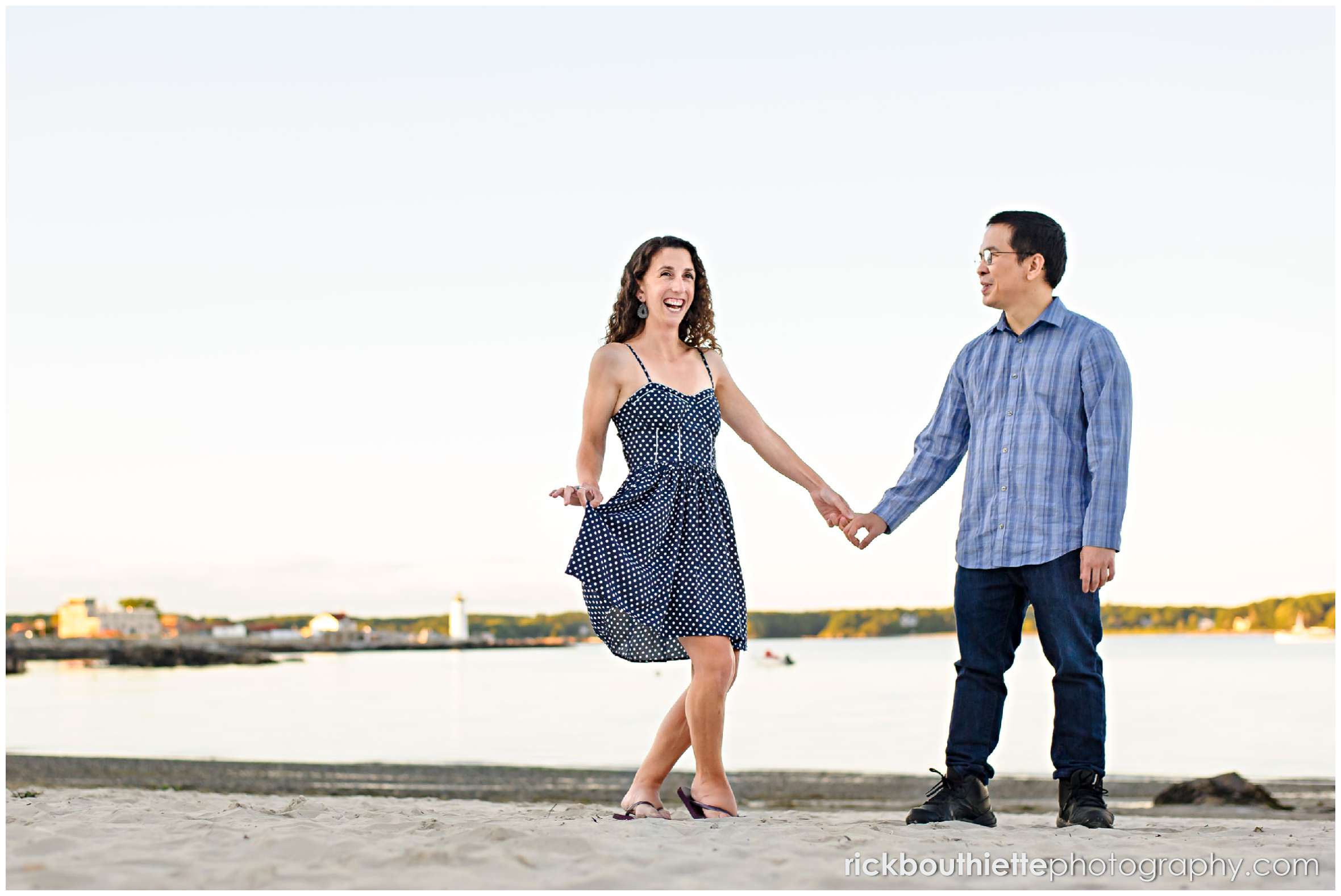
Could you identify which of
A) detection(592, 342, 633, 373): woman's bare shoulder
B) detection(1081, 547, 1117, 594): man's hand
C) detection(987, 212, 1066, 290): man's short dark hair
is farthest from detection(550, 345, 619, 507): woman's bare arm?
detection(1081, 547, 1117, 594): man's hand

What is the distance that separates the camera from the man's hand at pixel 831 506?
16.1 ft

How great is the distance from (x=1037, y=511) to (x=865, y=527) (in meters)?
0.73

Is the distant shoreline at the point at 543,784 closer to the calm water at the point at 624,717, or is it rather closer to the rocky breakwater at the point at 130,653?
the calm water at the point at 624,717

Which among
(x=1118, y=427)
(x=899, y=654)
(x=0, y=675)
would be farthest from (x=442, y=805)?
(x=899, y=654)

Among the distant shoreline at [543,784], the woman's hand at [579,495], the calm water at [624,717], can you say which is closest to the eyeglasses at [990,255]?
the woman's hand at [579,495]

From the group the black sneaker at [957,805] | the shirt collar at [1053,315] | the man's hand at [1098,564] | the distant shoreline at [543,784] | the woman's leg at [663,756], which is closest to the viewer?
the man's hand at [1098,564]

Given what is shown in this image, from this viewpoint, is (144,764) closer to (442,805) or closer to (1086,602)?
(442,805)

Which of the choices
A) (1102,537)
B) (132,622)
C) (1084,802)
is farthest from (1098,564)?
(132,622)

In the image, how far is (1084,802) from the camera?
13.7 ft

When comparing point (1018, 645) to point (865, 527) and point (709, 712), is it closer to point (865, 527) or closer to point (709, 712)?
point (865, 527)

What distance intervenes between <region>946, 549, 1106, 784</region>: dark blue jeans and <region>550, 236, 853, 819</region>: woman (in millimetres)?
684

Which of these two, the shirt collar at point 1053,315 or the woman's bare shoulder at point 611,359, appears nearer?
the shirt collar at point 1053,315

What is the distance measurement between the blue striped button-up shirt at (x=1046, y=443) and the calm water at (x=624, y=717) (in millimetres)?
9478

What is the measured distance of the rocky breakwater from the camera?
241 feet
